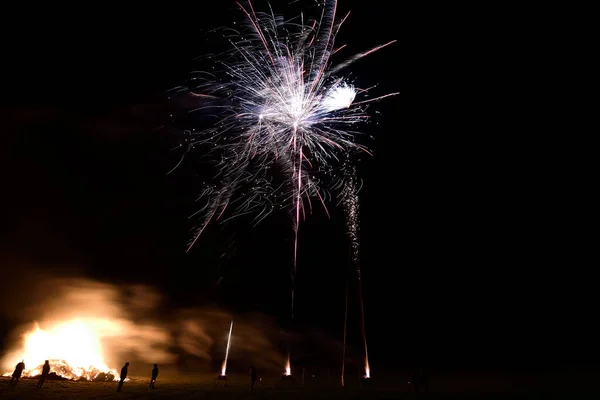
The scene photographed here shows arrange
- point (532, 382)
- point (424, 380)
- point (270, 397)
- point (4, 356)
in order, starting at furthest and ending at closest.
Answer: point (532, 382) → point (4, 356) → point (424, 380) → point (270, 397)

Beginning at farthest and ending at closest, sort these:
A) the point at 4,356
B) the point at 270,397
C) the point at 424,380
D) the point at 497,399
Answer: the point at 4,356
the point at 424,380
the point at 497,399
the point at 270,397

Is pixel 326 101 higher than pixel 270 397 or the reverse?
higher

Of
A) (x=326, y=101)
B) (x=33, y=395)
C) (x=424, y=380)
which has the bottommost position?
(x=33, y=395)

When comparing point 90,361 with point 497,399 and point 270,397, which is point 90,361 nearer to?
point 270,397

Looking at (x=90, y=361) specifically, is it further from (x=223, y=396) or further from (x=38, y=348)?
(x=223, y=396)

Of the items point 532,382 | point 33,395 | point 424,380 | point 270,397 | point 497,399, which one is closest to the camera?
point 33,395

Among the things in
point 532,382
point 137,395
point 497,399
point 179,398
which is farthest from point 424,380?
point 532,382

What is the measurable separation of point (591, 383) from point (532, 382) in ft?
11.2

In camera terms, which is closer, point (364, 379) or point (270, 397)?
point (270, 397)

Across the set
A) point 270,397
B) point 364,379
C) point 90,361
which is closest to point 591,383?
point 364,379

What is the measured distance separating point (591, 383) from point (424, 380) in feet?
50.6

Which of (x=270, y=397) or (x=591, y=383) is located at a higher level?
(x=591, y=383)

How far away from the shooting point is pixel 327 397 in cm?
1480

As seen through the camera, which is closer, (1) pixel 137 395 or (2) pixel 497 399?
(1) pixel 137 395
